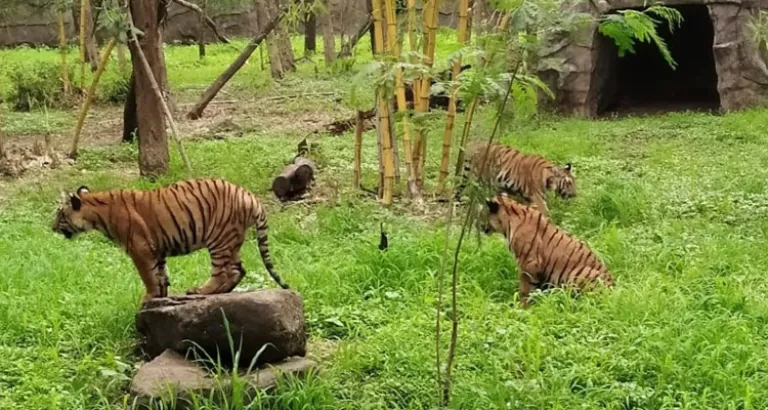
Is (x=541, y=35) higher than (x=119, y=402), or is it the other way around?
(x=541, y=35)

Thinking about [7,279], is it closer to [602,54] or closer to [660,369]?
[660,369]

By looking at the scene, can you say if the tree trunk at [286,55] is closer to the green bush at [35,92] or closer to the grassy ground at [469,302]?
the green bush at [35,92]

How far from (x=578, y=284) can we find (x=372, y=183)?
364cm

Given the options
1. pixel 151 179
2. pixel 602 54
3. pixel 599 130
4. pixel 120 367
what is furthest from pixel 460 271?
pixel 602 54

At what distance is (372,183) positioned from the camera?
8.84 m

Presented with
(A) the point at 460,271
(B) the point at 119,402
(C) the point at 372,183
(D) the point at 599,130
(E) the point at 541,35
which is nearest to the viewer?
(E) the point at 541,35

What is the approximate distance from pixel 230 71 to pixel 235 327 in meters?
8.34

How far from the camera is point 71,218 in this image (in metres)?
5.01

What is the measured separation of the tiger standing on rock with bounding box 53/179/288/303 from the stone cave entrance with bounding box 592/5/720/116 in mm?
8734

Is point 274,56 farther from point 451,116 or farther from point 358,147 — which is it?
point 451,116

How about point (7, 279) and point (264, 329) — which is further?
point (7, 279)

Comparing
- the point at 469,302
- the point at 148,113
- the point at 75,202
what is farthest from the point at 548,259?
the point at 148,113

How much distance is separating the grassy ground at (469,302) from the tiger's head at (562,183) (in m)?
0.10

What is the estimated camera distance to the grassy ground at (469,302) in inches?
164
